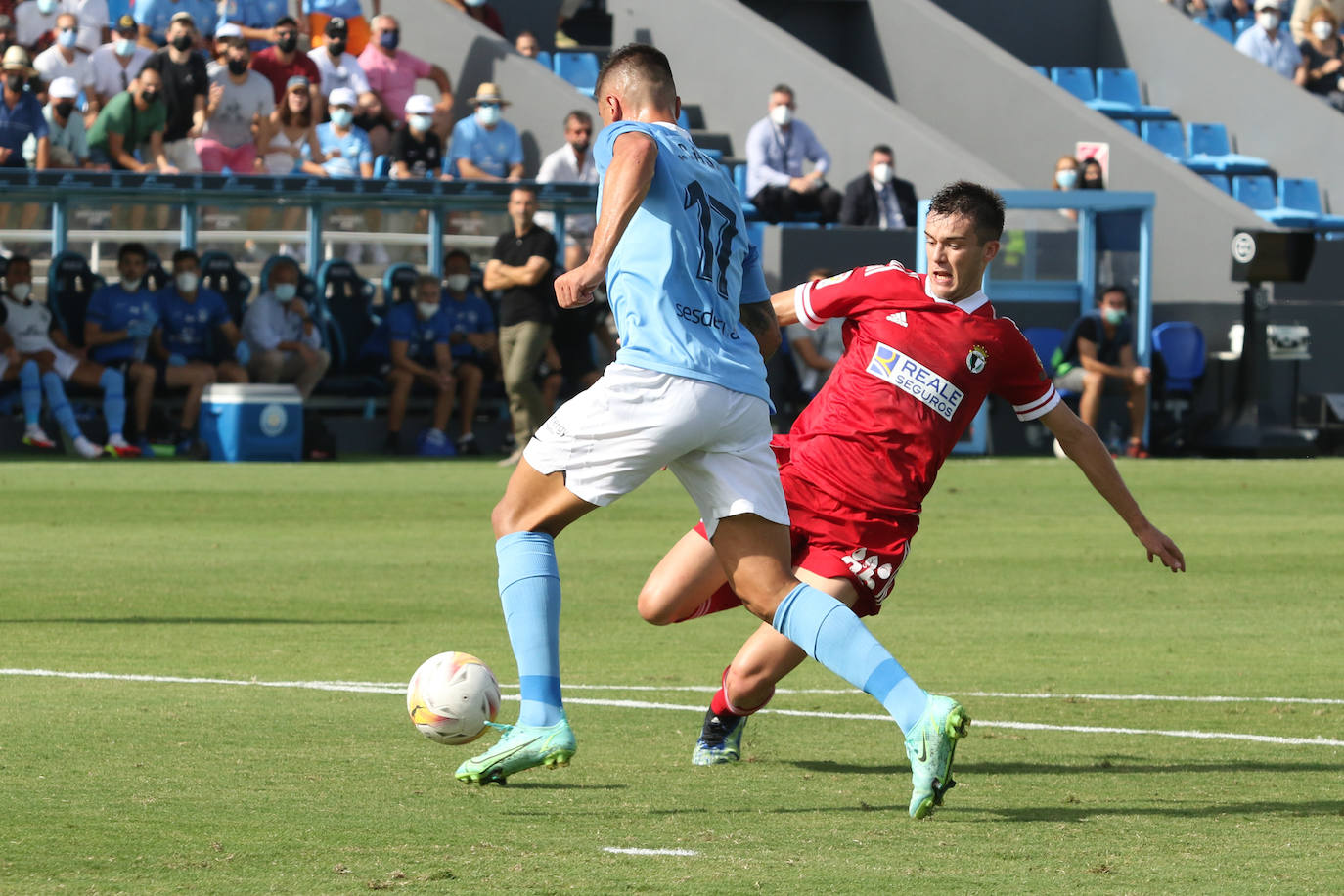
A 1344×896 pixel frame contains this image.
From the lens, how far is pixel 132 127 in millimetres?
21047

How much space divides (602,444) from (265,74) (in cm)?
1837

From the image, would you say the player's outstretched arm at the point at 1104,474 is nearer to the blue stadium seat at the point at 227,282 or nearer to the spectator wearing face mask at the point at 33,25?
the blue stadium seat at the point at 227,282

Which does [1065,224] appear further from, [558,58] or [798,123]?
[558,58]

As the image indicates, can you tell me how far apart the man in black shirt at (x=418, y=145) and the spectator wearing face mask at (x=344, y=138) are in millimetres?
385

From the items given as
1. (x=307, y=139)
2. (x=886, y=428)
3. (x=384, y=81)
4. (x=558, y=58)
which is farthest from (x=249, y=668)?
(x=558, y=58)

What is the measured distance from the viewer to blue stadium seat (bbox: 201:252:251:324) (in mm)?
20375

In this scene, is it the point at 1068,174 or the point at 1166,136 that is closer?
the point at 1068,174

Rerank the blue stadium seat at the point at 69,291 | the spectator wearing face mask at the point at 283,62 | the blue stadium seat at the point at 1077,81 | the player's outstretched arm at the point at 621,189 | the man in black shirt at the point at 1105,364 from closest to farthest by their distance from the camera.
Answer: the player's outstretched arm at the point at 621,189 → the blue stadium seat at the point at 69,291 → the man in black shirt at the point at 1105,364 → the spectator wearing face mask at the point at 283,62 → the blue stadium seat at the point at 1077,81

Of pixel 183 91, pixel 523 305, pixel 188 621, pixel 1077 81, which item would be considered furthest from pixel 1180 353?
pixel 188 621

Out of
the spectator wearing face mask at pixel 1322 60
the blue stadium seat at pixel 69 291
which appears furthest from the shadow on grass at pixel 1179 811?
the spectator wearing face mask at pixel 1322 60

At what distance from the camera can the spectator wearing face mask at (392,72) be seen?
24031 mm

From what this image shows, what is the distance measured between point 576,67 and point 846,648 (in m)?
22.8

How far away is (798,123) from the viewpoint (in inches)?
930

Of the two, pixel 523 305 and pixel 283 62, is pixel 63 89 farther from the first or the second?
pixel 523 305
